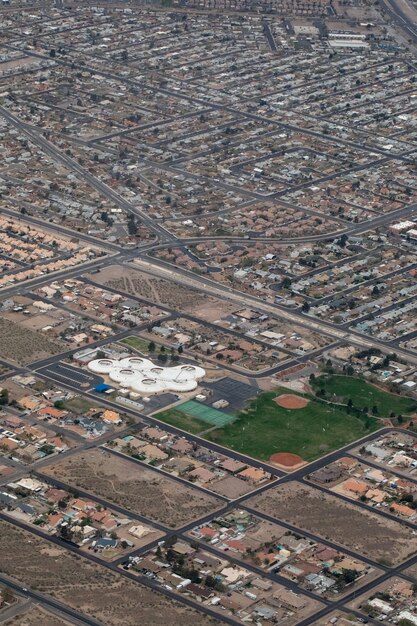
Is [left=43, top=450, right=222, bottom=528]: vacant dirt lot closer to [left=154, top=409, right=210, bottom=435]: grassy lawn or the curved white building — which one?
[left=154, top=409, right=210, bottom=435]: grassy lawn

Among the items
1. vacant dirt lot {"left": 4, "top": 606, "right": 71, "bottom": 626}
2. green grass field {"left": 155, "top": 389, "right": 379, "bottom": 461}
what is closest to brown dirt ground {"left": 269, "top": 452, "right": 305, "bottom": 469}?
green grass field {"left": 155, "top": 389, "right": 379, "bottom": 461}

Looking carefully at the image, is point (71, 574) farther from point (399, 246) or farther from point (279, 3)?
point (279, 3)

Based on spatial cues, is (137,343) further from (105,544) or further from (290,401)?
(105,544)

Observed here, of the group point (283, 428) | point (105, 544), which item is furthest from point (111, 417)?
point (105, 544)

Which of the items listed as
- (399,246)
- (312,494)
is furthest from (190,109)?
(312,494)

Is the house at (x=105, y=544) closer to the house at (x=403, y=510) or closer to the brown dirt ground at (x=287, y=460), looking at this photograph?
the brown dirt ground at (x=287, y=460)
